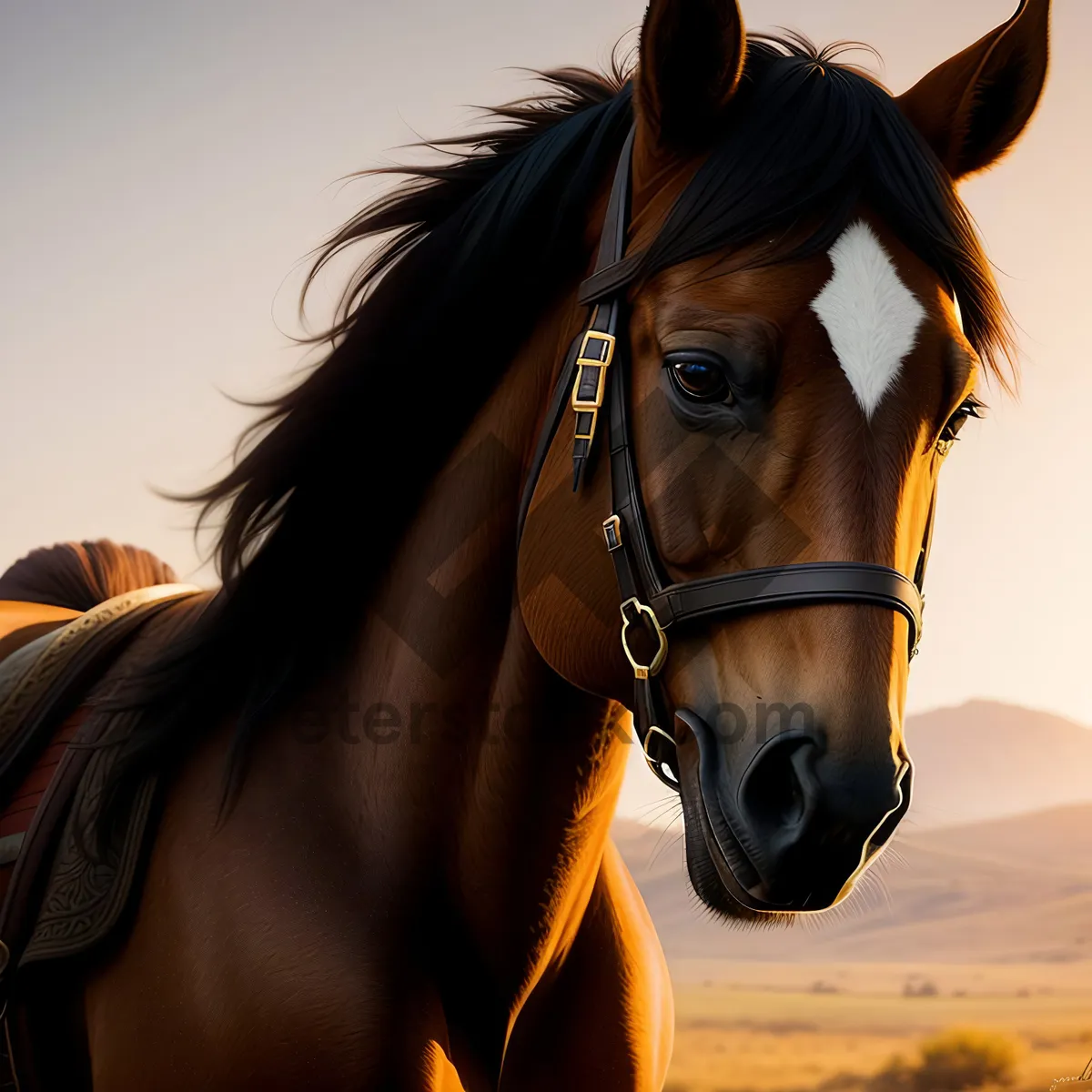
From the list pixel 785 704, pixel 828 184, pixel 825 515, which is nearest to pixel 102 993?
pixel 785 704

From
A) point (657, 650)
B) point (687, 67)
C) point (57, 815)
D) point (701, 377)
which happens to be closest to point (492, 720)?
point (657, 650)

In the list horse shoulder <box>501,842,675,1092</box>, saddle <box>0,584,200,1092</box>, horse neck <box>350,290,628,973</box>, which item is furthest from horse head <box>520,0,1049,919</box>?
saddle <box>0,584,200,1092</box>

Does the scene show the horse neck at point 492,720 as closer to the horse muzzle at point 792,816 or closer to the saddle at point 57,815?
the horse muzzle at point 792,816

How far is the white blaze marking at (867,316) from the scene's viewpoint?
1.90 metres

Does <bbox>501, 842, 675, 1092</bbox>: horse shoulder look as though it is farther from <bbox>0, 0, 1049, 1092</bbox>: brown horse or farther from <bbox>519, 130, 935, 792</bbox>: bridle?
<bbox>519, 130, 935, 792</bbox>: bridle

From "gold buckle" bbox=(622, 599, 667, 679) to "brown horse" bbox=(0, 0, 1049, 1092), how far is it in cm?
3

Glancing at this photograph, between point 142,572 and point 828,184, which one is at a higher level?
point 828,184

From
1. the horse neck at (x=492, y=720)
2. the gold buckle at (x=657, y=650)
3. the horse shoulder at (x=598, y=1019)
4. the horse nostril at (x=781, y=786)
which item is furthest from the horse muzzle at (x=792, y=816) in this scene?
the horse shoulder at (x=598, y=1019)

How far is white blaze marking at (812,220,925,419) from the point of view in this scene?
190 centimetres

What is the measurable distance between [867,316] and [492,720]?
106cm

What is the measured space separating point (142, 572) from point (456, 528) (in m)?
2.15

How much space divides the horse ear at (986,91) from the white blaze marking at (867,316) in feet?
1.88

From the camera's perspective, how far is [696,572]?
2002 mm

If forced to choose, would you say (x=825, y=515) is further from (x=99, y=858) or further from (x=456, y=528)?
(x=99, y=858)
